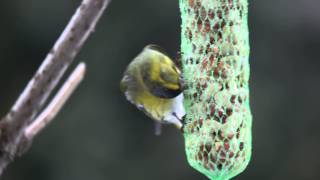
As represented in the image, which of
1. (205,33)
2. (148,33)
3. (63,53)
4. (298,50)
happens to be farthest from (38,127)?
(298,50)

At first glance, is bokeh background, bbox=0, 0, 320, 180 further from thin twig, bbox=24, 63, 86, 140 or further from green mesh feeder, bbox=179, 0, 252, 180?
thin twig, bbox=24, 63, 86, 140

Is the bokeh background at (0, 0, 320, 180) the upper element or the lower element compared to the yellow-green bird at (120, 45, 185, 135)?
lower

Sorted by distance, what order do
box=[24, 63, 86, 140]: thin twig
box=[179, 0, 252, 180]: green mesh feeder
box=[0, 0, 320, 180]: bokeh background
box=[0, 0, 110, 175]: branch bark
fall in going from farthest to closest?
1. box=[0, 0, 320, 180]: bokeh background
2. box=[179, 0, 252, 180]: green mesh feeder
3. box=[24, 63, 86, 140]: thin twig
4. box=[0, 0, 110, 175]: branch bark

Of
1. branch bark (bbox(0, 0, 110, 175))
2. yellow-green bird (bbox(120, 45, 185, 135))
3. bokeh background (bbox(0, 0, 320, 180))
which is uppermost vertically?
branch bark (bbox(0, 0, 110, 175))

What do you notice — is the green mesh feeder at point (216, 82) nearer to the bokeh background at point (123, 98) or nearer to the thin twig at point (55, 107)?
the thin twig at point (55, 107)

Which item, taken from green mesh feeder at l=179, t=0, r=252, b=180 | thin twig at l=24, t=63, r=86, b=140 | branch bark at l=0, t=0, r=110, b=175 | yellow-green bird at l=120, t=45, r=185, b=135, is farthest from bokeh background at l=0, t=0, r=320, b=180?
branch bark at l=0, t=0, r=110, b=175

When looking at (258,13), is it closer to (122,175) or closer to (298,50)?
(298,50)

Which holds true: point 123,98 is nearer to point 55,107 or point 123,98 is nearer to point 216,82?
point 216,82
